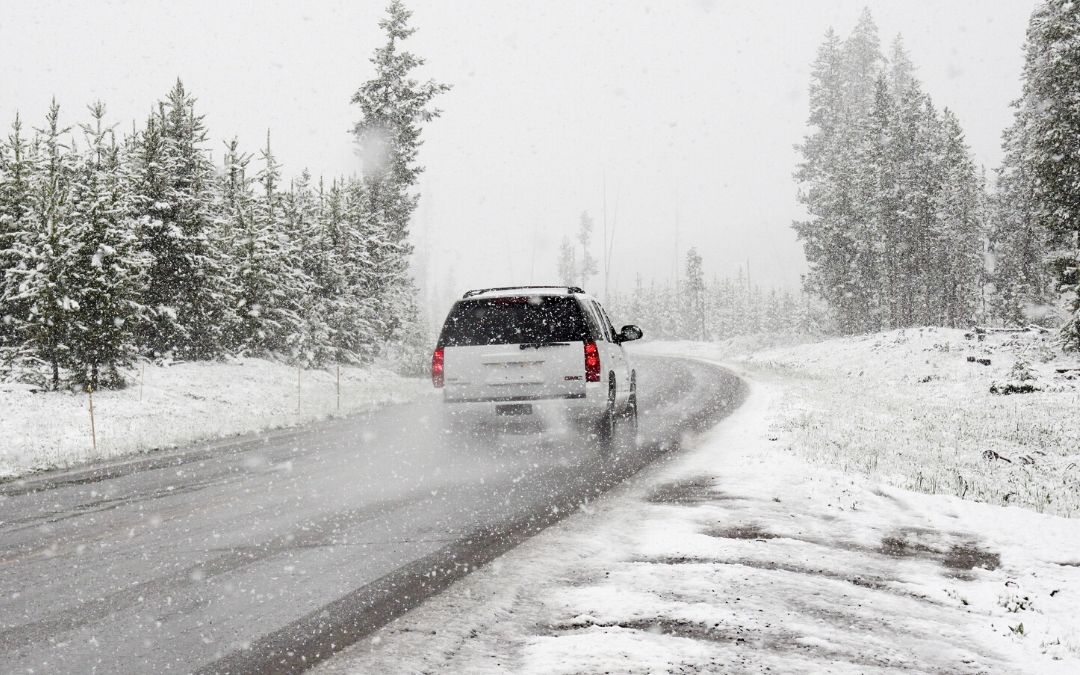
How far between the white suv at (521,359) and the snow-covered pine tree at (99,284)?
31.7 feet

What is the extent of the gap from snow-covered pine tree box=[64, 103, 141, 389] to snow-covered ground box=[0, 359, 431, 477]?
2.38 ft

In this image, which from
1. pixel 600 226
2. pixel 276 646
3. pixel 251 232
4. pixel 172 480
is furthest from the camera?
pixel 600 226

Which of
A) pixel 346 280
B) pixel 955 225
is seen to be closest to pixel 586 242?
pixel 955 225

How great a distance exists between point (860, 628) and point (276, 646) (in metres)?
2.84

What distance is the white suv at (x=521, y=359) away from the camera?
10.3 meters

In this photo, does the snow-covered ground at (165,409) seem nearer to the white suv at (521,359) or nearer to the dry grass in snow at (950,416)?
the white suv at (521,359)

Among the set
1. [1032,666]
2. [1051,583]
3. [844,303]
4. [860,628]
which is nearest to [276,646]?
[860,628]

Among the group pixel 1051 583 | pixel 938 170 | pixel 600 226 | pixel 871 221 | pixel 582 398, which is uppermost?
pixel 600 226

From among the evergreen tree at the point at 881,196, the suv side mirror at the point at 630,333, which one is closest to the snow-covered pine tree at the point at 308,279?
the suv side mirror at the point at 630,333

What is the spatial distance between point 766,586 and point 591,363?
240 inches

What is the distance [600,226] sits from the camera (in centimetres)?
11625

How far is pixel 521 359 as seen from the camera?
10.3m

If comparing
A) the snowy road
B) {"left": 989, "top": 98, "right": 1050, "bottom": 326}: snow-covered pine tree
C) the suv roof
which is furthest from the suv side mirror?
{"left": 989, "top": 98, "right": 1050, "bottom": 326}: snow-covered pine tree

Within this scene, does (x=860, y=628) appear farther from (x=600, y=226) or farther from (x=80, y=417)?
(x=600, y=226)
